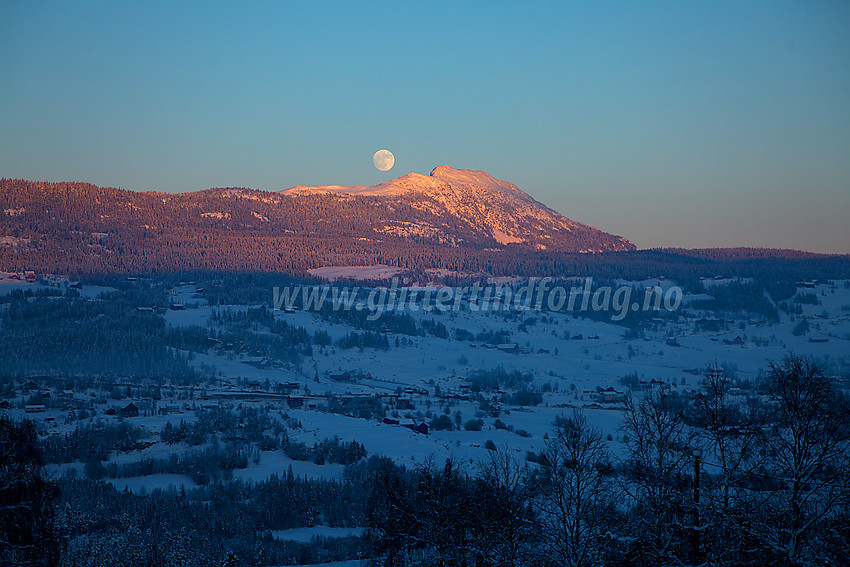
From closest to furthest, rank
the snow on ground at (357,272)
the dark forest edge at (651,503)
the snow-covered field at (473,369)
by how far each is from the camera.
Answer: the dark forest edge at (651,503)
the snow-covered field at (473,369)
the snow on ground at (357,272)

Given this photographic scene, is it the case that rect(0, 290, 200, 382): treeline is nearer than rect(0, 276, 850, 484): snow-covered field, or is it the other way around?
rect(0, 276, 850, 484): snow-covered field

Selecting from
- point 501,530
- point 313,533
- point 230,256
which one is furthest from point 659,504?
point 230,256

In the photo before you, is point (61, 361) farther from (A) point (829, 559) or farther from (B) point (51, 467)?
(A) point (829, 559)

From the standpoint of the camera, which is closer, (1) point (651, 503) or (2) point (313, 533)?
(1) point (651, 503)

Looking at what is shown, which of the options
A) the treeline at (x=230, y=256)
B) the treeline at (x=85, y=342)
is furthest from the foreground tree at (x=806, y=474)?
the treeline at (x=230, y=256)

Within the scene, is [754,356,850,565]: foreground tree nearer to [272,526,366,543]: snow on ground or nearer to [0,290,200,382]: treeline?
[272,526,366,543]: snow on ground

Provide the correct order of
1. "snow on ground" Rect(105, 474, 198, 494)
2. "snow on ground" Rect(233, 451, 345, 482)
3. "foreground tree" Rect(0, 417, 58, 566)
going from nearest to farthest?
1. "foreground tree" Rect(0, 417, 58, 566)
2. "snow on ground" Rect(105, 474, 198, 494)
3. "snow on ground" Rect(233, 451, 345, 482)

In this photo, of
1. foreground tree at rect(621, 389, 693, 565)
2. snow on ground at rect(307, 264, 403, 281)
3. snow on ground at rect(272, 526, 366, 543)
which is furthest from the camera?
snow on ground at rect(307, 264, 403, 281)

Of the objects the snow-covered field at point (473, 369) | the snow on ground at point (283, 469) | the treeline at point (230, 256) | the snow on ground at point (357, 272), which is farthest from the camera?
the treeline at point (230, 256)

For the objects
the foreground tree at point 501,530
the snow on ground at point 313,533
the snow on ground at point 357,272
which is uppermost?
the snow on ground at point 357,272

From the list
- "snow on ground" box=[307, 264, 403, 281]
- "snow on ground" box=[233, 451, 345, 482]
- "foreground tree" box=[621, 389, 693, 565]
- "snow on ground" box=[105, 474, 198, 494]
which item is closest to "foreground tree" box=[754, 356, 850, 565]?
"foreground tree" box=[621, 389, 693, 565]

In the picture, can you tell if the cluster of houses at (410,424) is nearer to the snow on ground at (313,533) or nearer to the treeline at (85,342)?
the snow on ground at (313,533)

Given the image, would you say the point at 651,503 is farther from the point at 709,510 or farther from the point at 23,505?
the point at 23,505

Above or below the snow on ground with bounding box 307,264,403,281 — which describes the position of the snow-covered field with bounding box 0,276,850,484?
below
